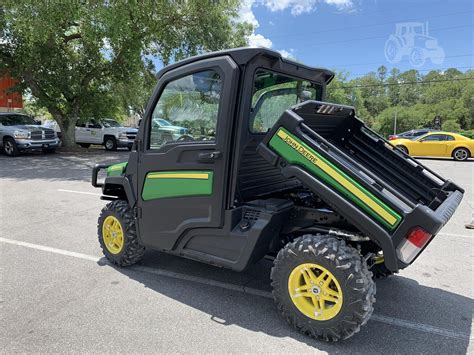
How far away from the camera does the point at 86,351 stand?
2.67 metres

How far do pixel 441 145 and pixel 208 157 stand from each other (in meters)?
17.5

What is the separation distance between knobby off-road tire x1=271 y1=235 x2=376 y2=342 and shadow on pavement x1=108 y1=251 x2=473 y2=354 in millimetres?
149

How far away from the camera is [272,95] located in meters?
3.57

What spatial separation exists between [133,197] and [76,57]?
1620 centimetres

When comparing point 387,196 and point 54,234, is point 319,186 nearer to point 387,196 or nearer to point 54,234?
point 387,196

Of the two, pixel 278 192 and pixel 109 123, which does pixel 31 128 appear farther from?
pixel 278 192

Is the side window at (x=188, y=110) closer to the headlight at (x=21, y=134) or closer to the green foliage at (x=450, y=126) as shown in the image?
the headlight at (x=21, y=134)

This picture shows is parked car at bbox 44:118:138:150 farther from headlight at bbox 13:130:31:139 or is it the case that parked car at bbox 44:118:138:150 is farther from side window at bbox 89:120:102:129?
headlight at bbox 13:130:31:139

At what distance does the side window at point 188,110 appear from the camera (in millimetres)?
3205

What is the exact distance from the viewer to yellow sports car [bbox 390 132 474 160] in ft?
55.7

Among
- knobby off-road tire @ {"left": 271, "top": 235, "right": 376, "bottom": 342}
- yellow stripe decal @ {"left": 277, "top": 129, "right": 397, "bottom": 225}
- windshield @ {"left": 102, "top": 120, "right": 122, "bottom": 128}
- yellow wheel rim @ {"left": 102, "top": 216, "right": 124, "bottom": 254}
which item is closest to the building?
windshield @ {"left": 102, "top": 120, "right": 122, "bottom": 128}

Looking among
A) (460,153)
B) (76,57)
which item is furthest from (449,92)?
(76,57)

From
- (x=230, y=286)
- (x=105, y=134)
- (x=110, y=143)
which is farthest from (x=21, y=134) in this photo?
(x=230, y=286)

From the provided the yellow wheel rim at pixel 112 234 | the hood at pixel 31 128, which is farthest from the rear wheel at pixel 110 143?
the yellow wheel rim at pixel 112 234
